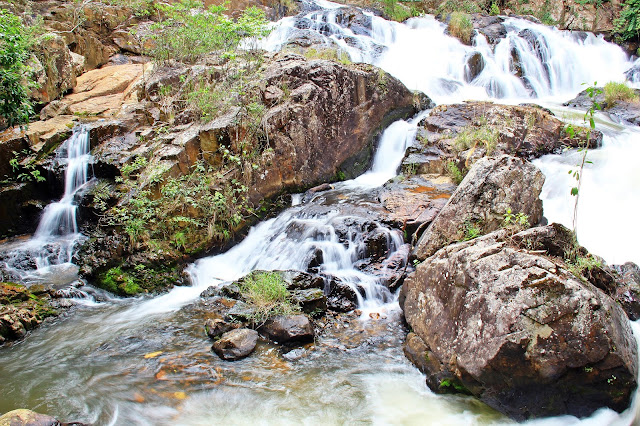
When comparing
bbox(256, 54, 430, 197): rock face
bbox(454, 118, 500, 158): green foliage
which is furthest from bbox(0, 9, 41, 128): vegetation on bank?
bbox(454, 118, 500, 158): green foliage

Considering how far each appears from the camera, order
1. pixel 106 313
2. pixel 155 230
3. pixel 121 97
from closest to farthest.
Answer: pixel 106 313, pixel 155 230, pixel 121 97

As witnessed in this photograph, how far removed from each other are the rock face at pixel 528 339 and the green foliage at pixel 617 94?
10271 millimetres

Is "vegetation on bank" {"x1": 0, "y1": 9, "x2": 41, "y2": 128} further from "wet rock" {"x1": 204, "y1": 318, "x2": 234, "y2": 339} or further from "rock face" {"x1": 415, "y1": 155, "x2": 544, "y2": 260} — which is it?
"rock face" {"x1": 415, "y1": 155, "x2": 544, "y2": 260}

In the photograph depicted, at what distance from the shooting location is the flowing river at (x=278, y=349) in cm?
364

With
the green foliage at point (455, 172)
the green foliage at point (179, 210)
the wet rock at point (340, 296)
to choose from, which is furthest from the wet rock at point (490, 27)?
the wet rock at point (340, 296)

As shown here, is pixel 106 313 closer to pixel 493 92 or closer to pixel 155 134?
pixel 155 134

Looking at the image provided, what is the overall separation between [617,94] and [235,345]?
13050 mm

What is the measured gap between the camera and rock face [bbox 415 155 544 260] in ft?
17.5

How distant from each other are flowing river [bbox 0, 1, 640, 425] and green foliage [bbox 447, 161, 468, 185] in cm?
155

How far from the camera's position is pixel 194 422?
11.5ft

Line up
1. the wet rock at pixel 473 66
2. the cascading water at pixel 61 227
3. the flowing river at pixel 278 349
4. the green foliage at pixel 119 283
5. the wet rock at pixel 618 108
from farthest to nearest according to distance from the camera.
→ the wet rock at pixel 473 66, the wet rock at pixel 618 108, the cascading water at pixel 61 227, the green foliage at pixel 119 283, the flowing river at pixel 278 349

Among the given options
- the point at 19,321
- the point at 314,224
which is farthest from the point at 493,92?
the point at 19,321

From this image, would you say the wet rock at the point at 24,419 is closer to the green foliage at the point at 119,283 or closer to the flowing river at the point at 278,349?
the flowing river at the point at 278,349

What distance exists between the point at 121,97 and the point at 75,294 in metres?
6.41
